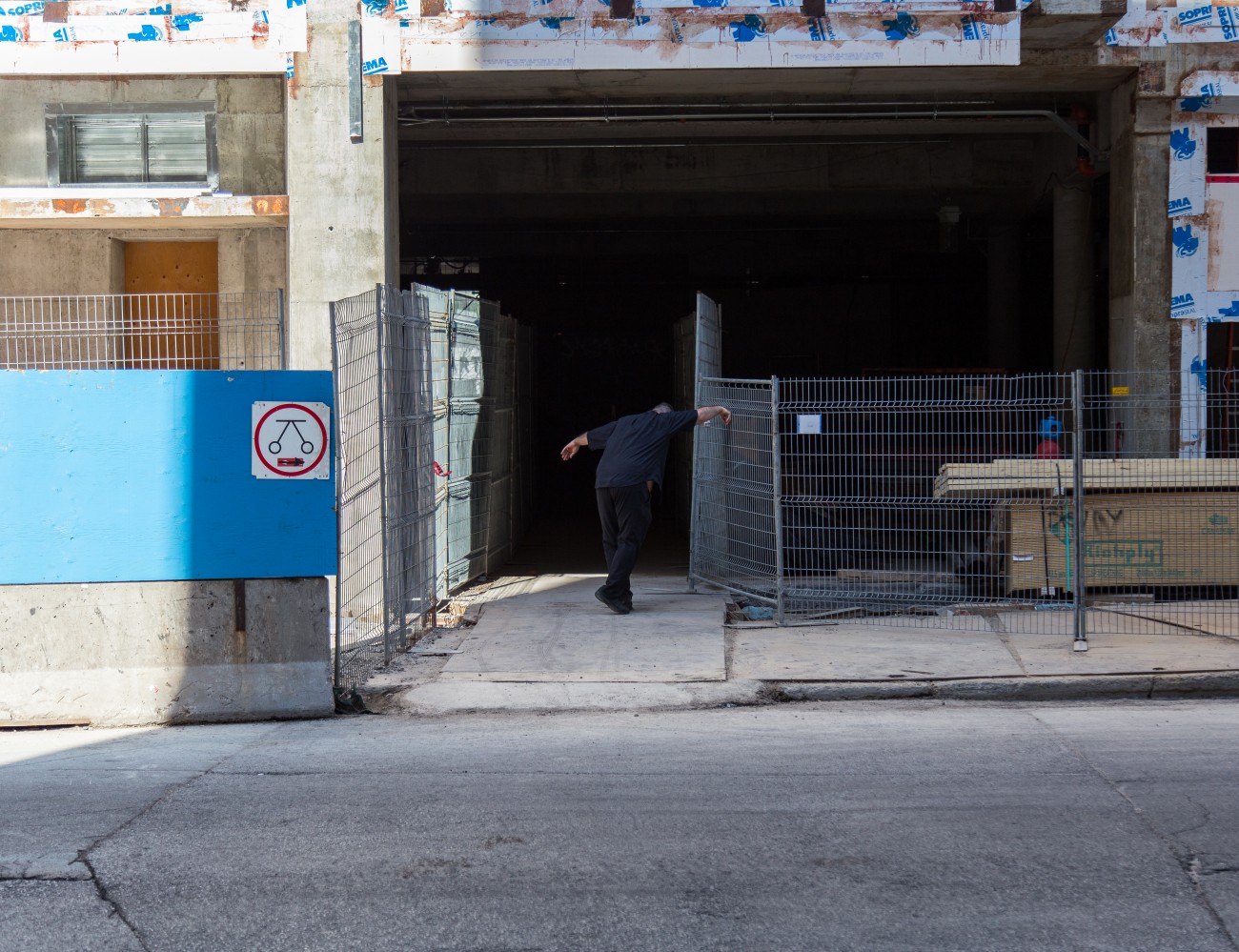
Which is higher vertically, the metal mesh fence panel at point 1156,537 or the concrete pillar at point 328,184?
the concrete pillar at point 328,184

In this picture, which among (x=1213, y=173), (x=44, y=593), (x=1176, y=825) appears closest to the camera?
(x=1176, y=825)

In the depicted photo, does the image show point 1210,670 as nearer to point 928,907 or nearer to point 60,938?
point 928,907

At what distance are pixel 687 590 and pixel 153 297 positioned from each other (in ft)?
22.7

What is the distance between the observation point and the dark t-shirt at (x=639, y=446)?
10.2m

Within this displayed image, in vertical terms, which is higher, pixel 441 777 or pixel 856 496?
pixel 856 496

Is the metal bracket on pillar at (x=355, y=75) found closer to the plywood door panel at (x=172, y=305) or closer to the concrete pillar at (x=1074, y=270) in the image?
the plywood door panel at (x=172, y=305)

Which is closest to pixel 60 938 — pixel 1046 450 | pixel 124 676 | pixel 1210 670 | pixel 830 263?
pixel 124 676

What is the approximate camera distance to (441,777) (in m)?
5.93

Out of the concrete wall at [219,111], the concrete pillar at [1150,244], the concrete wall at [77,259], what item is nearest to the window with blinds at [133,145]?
the concrete wall at [219,111]

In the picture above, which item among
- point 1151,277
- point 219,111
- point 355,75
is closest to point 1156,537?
point 1151,277

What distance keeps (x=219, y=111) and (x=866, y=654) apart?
9.03 metres

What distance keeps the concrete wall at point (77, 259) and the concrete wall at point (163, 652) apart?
6.94m

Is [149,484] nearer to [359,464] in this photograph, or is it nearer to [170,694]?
[170,694]

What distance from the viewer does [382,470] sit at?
8359 mm
